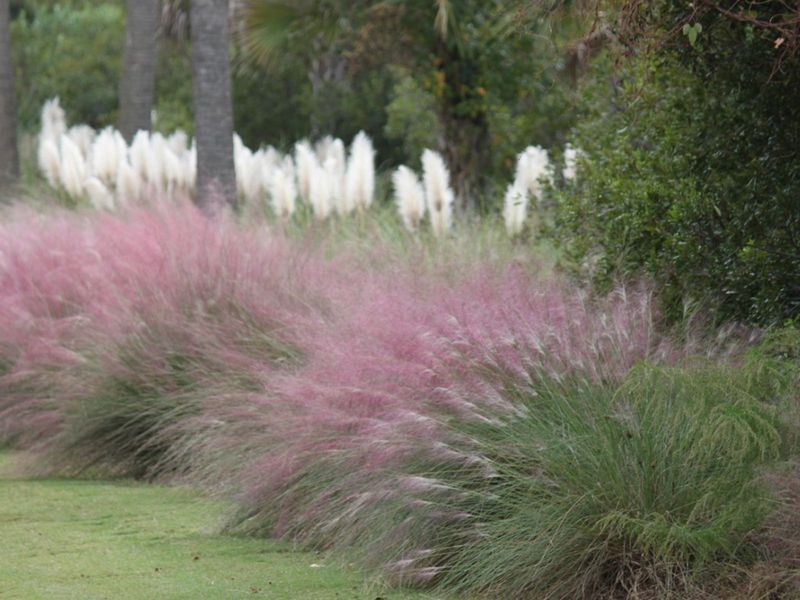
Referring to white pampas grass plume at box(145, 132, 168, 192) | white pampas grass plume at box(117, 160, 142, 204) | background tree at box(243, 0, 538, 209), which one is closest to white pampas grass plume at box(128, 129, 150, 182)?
white pampas grass plume at box(145, 132, 168, 192)

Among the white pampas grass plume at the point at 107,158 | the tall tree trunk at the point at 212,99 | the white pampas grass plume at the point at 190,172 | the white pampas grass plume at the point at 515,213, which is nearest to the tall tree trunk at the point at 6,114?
the white pampas grass plume at the point at 107,158

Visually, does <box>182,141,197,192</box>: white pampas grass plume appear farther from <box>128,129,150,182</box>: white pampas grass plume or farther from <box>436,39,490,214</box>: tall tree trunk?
<box>436,39,490,214</box>: tall tree trunk

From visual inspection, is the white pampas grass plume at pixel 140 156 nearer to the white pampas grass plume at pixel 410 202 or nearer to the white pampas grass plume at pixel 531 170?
the white pampas grass plume at pixel 410 202

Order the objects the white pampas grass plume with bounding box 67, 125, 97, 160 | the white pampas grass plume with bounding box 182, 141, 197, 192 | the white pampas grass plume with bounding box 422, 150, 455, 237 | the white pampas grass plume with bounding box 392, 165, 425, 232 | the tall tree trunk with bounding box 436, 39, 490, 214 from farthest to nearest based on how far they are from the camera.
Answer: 1. the white pampas grass plume with bounding box 67, 125, 97, 160
2. the tall tree trunk with bounding box 436, 39, 490, 214
3. the white pampas grass plume with bounding box 182, 141, 197, 192
4. the white pampas grass plume with bounding box 392, 165, 425, 232
5. the white pampas grass plume with bounding box 422, 150, 455, 237

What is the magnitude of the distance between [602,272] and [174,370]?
271 cm

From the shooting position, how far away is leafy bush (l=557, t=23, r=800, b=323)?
7.02 m

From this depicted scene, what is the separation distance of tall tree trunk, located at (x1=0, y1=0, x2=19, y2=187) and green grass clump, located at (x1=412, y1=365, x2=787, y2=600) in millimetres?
15011

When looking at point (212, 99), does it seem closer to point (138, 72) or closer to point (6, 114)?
point (138, 72)

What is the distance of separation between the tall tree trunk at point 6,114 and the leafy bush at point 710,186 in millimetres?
12999

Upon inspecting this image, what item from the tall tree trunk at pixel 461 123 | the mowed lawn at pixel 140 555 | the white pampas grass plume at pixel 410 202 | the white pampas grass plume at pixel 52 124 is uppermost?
the white pampas grass plume at pixel 52 124

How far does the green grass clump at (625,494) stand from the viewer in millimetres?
5309

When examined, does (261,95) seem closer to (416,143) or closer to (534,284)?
(416,143)

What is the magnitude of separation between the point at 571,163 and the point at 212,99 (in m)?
6.17

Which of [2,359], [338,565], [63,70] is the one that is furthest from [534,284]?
[63,70]
